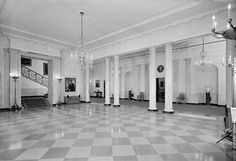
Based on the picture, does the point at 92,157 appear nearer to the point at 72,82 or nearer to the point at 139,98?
the point at 72,82

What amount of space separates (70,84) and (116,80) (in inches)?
186

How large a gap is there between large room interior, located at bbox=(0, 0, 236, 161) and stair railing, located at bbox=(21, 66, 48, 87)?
0.10m

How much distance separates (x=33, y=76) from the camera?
1614 cm

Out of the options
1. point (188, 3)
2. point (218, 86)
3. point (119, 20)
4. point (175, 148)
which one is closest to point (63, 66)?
point (119, 20)

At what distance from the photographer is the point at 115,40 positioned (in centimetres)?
1041

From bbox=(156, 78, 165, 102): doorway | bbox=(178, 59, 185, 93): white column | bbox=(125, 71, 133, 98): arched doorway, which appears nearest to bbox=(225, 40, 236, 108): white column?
bbox=(178, 59, 185, 93): white column

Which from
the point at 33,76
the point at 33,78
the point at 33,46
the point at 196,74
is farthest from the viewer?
the point at 33,76

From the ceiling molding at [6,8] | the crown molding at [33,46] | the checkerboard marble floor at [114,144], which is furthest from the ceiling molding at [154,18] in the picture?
the ceiling molding at [6,8]

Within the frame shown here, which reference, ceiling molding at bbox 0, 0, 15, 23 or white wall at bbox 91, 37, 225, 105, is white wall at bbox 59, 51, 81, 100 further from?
white wall at bbox 91, 37, 225, 105

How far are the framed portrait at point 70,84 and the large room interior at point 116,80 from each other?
0.09 metres

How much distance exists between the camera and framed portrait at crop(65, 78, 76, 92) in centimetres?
1318

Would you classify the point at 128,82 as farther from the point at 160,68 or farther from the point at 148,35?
the point at 148,35

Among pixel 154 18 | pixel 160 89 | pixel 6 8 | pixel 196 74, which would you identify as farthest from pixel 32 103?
pixel 196 74

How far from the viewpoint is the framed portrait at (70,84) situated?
13.2m
